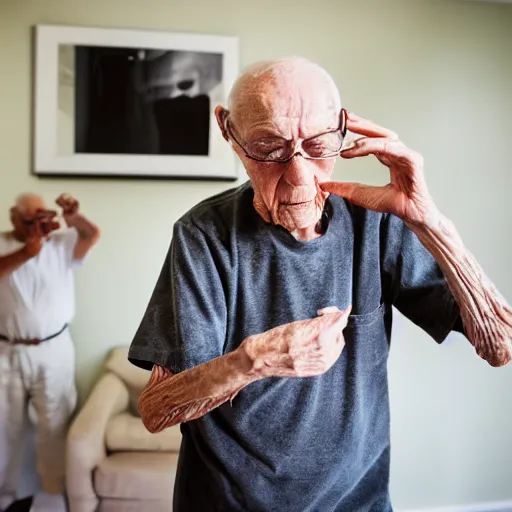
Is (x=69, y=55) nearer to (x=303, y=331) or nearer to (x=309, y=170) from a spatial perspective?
(x=309, y=170)

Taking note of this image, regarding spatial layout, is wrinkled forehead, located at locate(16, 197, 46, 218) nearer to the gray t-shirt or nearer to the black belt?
the black belt

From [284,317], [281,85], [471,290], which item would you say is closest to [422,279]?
[471,290]

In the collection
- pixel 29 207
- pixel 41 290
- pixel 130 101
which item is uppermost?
pixel 130 101

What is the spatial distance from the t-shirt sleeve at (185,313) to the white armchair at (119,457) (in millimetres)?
871

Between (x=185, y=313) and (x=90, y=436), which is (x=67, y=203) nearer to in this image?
(x=90, y=436)

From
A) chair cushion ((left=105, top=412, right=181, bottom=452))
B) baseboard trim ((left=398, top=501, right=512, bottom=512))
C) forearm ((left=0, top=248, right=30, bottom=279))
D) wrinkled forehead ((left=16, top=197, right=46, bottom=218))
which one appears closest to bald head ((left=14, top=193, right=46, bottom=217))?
wrinkled forehead ((left=16, top=197, right=46, bottom=218))

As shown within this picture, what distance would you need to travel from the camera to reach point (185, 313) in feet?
2.05

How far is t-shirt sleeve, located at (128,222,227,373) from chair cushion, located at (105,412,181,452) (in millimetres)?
882

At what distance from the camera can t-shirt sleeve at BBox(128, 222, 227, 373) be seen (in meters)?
0.62

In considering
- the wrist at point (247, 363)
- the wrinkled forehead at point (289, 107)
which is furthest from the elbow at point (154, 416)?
the wrinkled forehead at point (289, 107)

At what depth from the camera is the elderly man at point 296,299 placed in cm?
61

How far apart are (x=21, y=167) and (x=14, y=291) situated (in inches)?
14.4

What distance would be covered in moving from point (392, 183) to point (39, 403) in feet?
4.24

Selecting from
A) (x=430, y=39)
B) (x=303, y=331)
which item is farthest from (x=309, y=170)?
(x=430, y=39)
